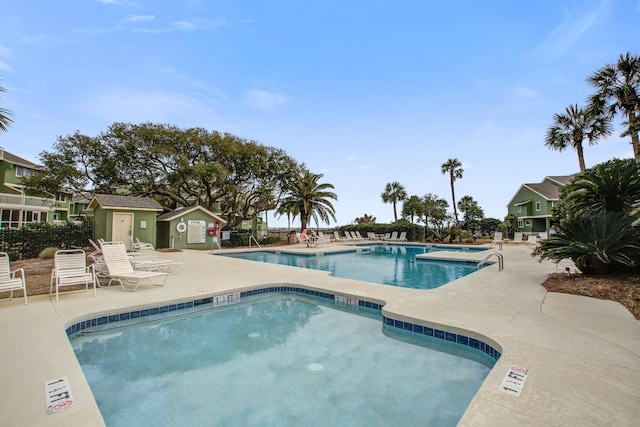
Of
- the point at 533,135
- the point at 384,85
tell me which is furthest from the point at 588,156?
the point at 384,85

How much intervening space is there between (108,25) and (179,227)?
1072cm

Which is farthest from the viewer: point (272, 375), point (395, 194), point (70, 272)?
point (395, 194)

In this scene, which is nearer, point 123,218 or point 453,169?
point 123,218

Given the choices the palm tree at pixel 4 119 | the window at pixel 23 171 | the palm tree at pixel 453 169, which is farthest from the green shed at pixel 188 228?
the palm tree at pixel 453 169

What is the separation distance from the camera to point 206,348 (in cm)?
419

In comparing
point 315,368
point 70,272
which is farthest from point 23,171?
point 315,368

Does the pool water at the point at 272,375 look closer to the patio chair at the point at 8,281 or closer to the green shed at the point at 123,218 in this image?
the patio chair at the point at 8,281

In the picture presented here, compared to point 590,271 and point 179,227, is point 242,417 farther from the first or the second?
point 179,227

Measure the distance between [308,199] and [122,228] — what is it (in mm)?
12995

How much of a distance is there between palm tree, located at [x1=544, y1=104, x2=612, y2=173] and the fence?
932 inches

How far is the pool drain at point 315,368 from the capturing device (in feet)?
11.6

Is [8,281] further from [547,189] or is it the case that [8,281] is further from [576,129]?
[547,189]

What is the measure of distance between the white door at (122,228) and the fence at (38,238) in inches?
48.6

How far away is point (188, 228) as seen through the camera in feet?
62.2
